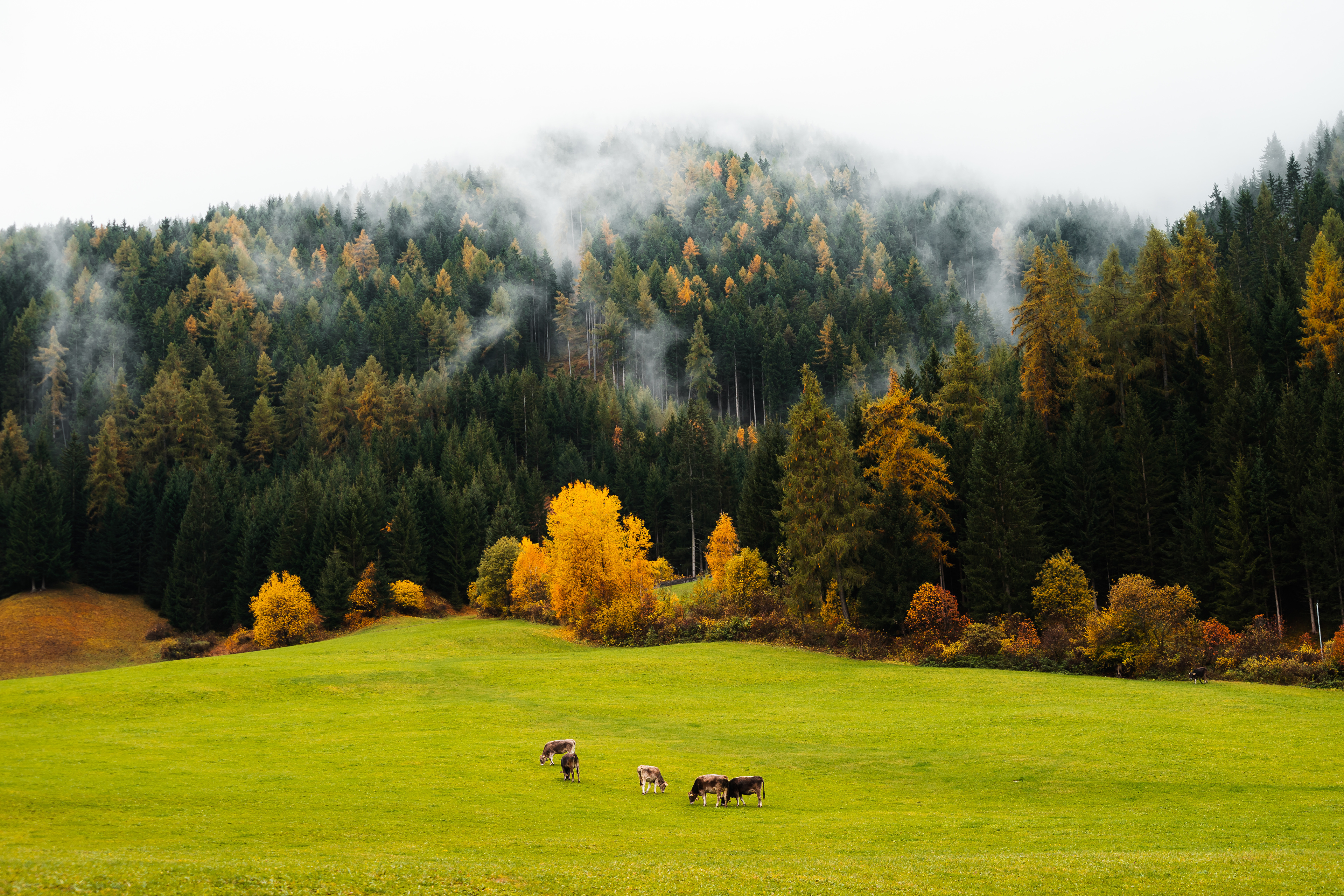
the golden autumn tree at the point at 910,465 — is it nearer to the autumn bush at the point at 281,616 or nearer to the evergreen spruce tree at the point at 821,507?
the evergreen spruce tree at the point at 821,507

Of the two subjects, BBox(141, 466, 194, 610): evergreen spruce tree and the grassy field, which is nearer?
the grassy field

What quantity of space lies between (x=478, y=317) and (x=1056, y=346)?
142083 millimetres

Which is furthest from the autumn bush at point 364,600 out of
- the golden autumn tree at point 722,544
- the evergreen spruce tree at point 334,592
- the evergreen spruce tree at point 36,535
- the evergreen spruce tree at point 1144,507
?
the evergreen spruce tree at point 1144,507

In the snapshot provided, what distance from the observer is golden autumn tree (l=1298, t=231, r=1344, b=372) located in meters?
70.8

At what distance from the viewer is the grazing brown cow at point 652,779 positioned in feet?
85.1

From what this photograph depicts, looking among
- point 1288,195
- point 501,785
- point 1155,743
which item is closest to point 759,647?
point 1155,743

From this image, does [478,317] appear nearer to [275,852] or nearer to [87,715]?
[87,715]

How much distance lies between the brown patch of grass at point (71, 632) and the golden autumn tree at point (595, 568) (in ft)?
175

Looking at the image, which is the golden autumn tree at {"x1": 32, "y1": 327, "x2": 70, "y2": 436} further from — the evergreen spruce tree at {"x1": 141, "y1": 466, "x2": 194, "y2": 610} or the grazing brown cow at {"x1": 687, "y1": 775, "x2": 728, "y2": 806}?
the grazing brown cow at {"x1": 687, "y1": 775, "x2": 728, "y2": 806}

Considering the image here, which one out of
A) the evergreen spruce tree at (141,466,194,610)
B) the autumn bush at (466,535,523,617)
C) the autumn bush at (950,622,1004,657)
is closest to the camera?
the autumn bush at (950,622,1004,657)

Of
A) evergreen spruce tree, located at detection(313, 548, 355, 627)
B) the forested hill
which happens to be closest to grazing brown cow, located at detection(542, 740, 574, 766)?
the forested hill

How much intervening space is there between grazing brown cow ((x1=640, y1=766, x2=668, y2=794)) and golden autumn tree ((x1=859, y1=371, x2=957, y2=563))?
41.4 meters

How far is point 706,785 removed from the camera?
24.8 meters

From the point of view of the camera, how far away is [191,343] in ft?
534
